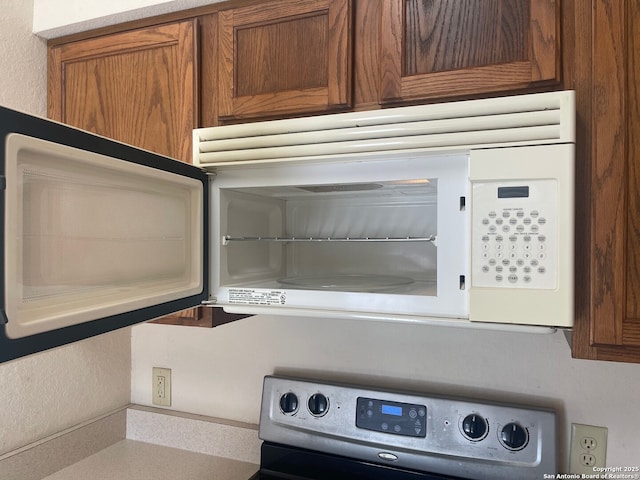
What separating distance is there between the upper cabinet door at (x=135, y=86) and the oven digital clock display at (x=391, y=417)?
737mm

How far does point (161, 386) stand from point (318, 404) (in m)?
0.56

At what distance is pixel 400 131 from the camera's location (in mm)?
797

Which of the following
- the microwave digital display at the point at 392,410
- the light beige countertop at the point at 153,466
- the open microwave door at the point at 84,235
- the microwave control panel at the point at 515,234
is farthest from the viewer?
the light beige countertop at the point at 153,466

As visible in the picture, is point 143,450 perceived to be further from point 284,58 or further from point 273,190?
point 284,58

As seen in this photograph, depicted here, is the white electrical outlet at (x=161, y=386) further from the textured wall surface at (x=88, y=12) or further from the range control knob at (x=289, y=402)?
the textured wall surface at (x=88, y=12)

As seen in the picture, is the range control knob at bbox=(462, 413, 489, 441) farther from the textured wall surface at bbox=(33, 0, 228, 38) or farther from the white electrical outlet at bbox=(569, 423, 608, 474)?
the textured wall surface at bbox=(33, 0, 228, 38)

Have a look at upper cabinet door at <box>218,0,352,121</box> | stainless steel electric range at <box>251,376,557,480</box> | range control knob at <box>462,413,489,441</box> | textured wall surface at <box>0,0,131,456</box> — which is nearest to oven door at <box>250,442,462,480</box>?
stainless steel electric range at <box>251,376,557,480</box>

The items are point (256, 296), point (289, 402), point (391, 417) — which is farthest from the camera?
point (289, 402)

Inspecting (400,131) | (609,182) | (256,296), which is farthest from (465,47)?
(256,296)

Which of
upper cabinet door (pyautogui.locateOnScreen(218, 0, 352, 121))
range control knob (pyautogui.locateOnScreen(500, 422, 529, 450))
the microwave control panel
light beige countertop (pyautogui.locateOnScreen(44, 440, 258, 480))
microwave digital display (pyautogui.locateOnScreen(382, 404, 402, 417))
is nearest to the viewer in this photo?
the microwave control panel

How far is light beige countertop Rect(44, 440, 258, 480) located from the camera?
1.24 m

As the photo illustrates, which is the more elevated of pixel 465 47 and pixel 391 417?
pixel 465 47

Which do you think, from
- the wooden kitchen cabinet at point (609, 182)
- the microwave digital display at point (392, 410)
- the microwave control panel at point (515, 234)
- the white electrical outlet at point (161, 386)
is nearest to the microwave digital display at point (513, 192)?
the microwave control panel at point (515, 234)

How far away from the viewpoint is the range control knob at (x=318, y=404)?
1.19 meters
